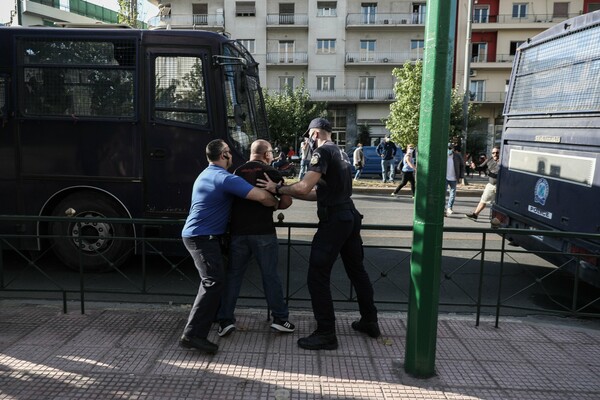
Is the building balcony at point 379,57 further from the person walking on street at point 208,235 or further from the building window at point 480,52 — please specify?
the person walking on street at point 208,235

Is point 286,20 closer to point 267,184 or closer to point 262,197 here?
point 267,184

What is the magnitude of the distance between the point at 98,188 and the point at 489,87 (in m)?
43.1

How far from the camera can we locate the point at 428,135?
140 inches

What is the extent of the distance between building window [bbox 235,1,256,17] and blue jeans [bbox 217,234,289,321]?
42587 millimetres

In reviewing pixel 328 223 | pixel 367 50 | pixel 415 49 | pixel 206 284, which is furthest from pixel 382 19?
pixel 206 284

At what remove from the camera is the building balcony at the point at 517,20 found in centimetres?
4269

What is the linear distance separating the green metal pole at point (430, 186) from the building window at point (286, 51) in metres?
41.6

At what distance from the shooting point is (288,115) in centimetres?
3697

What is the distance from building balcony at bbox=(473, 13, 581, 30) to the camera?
42688 mm

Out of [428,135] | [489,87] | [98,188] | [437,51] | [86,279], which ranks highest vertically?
[489,87]

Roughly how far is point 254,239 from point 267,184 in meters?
0.50

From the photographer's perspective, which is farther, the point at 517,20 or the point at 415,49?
the point at 415,49

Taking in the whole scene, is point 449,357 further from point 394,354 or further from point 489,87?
point 489,87

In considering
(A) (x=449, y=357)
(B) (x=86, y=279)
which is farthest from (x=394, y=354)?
(B) (x=86, y=279)
